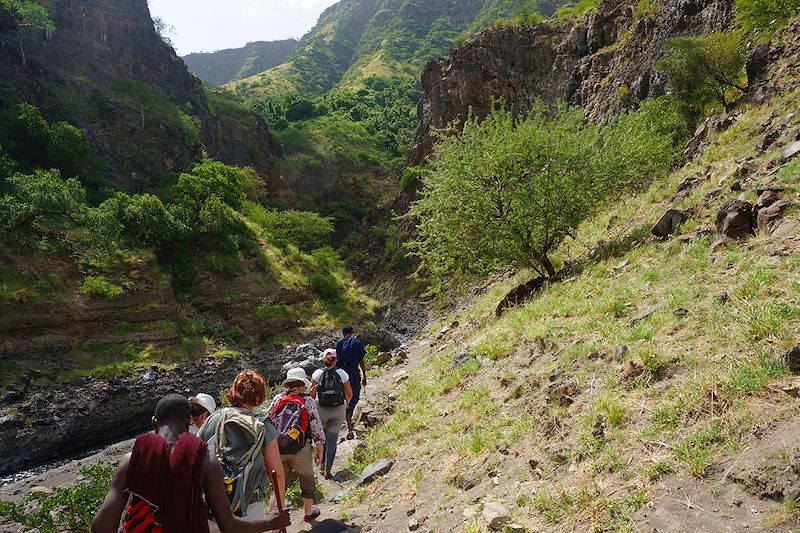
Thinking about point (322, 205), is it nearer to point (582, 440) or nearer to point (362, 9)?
point (582, 440)

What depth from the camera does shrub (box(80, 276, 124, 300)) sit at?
25172 millimetres

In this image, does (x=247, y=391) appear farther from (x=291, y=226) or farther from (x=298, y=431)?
(x=291, y=226)

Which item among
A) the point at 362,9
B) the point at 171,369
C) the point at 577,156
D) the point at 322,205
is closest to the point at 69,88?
the point at 322,205

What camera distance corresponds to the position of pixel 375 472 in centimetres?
594

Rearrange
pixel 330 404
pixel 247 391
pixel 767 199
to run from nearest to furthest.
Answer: pixel 247 391 < pixel 767 199 < pixel 330 404

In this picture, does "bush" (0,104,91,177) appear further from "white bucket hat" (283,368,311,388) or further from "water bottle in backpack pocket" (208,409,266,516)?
"water bottle in backpack pocket" (208,409,266,516)

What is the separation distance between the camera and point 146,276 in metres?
29.3

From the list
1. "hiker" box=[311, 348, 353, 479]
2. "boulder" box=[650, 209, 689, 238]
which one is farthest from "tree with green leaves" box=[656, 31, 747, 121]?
"hiker" box=[311, 348, 353, 479]

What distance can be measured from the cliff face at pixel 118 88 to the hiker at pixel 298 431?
40.4 meters

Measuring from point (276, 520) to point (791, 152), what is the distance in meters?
10.2

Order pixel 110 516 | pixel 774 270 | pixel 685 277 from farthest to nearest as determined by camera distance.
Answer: pixel 685 277, pixel 774 270, pixel 110 516

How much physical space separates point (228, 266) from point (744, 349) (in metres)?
36.1

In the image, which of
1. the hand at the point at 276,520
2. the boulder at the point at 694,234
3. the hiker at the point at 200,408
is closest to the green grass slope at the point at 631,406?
the boulder at the point at 694,234

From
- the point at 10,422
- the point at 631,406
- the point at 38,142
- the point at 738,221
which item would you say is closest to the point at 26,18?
the point at 38,142
